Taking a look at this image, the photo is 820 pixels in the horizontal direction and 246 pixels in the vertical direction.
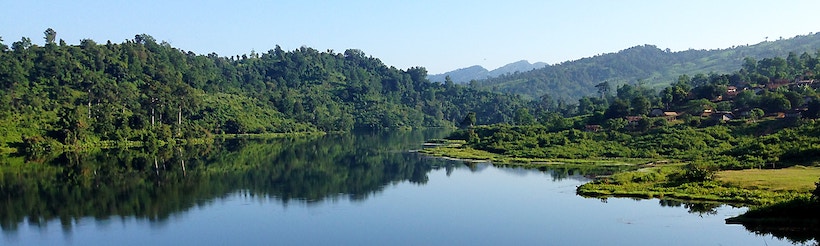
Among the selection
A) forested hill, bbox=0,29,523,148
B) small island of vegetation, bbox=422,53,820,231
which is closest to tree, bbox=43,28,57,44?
forested hill, bbox=0,29,523,148

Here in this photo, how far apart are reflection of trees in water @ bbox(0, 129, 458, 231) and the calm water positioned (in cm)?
14

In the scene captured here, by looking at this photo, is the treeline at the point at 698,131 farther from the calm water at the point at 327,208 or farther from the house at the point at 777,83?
the calm water at the point at 327,208

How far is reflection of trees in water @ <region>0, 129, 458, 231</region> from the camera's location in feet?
163

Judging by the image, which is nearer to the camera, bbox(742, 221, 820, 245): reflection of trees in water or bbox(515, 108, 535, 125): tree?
bbox(742, 221, 820, 245): reflection of trees in water

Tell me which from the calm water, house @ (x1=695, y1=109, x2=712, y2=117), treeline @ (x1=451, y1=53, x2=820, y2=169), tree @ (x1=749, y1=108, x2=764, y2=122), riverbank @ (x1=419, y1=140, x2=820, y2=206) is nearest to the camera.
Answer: the calm water

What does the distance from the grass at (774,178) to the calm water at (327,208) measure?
16.6ft

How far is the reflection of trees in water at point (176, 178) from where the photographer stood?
49.7 metres

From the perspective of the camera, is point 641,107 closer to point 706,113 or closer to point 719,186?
point 706,113

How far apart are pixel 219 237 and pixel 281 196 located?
53.2 ft

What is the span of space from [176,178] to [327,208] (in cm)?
2396

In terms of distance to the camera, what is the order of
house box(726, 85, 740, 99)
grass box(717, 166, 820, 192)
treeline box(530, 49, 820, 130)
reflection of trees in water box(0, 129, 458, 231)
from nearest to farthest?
grass box(717, 166, 820, 192)
reflection of trees in water box(0, 129, 458, 231)
treeline box(530, 49, 820, 130)
house box(726, 85, 740, 99)

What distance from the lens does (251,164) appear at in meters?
81.2

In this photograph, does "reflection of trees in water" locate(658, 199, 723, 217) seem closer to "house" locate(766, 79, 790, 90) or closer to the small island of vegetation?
the small island of vegetation

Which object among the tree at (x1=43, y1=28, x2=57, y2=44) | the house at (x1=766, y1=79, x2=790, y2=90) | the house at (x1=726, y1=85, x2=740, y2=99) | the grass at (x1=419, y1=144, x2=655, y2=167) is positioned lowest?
the grass at (x1=419, y1=144, x2=655, y2=167)
